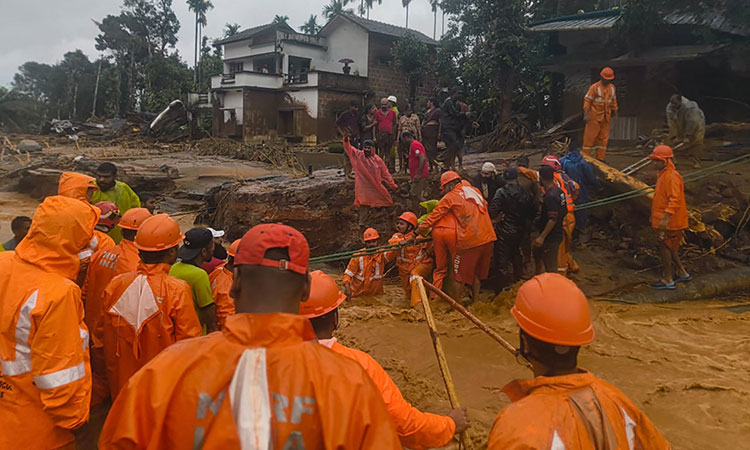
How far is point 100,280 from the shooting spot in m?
3.56

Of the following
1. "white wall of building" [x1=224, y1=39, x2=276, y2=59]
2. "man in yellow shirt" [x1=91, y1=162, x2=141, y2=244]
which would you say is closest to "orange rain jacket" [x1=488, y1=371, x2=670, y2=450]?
"man in yellow shirt" [x1=91, y1=162, x2=141, y2=244]

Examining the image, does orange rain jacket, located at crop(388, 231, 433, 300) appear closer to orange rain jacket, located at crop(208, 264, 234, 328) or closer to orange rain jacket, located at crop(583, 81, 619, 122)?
orange rain jacket, located at crop(208, 264, 234, 328)

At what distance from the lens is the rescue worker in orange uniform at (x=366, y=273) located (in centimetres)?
738

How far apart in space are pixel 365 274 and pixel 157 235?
4.56 metres

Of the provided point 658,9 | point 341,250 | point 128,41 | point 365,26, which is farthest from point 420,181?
point 128,41

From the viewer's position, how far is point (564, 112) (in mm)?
15539

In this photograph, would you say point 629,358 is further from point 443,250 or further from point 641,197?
point 641,197

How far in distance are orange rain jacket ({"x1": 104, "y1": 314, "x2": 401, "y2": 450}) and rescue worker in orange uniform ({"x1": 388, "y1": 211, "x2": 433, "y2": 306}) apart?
563 centimetres

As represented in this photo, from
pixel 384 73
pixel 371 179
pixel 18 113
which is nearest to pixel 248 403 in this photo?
pixel 371 179

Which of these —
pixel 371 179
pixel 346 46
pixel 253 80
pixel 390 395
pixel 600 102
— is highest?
pixel 346 46

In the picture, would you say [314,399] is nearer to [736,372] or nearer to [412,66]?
[736,372]

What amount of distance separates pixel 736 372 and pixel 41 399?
201 inches

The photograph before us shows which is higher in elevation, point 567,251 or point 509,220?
point 509,220

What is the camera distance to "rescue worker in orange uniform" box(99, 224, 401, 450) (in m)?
1.33
